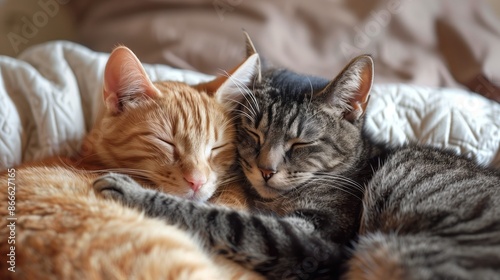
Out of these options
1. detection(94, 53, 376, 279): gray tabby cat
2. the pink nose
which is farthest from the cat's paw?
the pink nose

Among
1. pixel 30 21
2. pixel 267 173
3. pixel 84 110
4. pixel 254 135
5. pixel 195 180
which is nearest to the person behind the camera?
pixel 195 180

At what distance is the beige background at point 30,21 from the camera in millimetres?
2525

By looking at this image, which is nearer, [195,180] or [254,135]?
[195,180]

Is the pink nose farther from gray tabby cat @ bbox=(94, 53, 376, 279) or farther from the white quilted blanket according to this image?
the white quilted blanket

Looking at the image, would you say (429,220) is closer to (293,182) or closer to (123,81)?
(293,182)

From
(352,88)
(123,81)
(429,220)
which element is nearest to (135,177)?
(123,81)

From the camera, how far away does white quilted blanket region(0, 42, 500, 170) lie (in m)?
2.04

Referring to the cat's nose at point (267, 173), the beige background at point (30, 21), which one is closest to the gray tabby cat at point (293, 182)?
the cat's nose at point (267, 173)

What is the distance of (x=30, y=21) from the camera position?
2.60 meters

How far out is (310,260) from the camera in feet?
4.77

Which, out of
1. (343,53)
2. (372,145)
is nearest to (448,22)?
(343,53)

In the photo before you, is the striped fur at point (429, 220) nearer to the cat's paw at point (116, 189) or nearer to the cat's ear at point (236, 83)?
the cat's ear at point (236, 83)

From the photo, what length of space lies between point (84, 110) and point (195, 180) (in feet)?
2.96

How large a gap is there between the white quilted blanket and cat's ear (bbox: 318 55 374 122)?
461 mm
